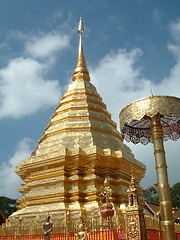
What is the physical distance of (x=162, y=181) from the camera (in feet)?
22.9

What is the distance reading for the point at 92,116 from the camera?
48.0 feet

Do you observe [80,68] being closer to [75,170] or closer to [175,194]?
[75,170]

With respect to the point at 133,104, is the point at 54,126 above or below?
above

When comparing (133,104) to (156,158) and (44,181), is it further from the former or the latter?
(44,181)

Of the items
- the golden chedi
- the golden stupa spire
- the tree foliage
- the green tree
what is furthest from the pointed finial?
the green tree

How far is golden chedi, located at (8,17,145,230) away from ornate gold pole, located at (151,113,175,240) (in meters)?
4.23

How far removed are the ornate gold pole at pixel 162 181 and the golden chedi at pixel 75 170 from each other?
4226 mm

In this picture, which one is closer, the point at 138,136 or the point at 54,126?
the point at 138,136

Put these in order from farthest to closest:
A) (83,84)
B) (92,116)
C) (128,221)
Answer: (83,84) < (92,116) < (128,221)

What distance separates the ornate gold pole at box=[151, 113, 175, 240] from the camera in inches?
262

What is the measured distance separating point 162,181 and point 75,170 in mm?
Result: 5672

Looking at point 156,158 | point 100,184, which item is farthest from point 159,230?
point 100,184

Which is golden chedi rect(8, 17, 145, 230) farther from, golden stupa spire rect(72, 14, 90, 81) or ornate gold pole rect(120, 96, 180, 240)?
ornate gold pole rect(120, 96, 180, 240)

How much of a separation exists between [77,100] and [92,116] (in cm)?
154
